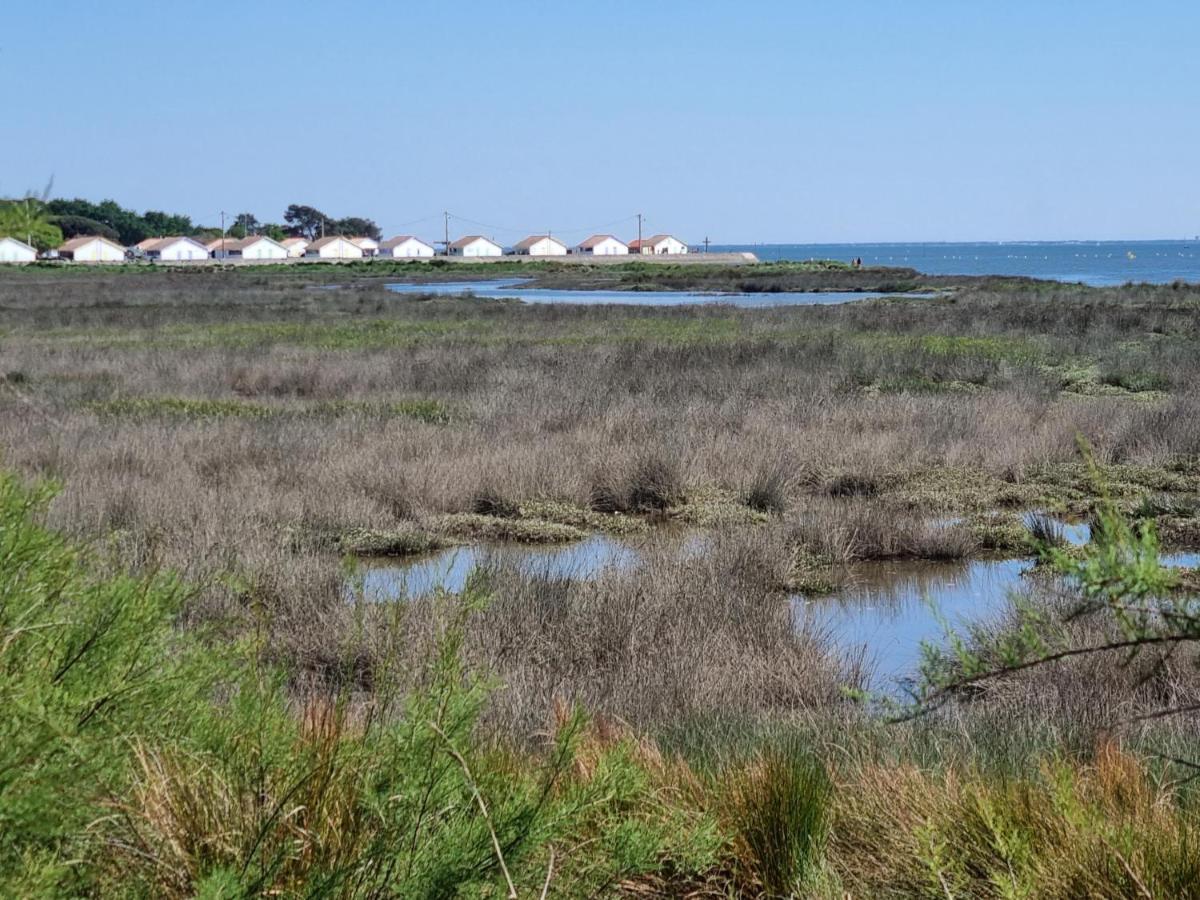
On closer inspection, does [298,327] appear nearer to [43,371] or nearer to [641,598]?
[43,371]

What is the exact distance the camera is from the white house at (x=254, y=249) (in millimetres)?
139125

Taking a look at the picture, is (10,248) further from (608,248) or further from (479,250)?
(479,250)

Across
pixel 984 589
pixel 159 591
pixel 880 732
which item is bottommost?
pixel 984 589

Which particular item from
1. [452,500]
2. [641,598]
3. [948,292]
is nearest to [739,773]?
[641,598]

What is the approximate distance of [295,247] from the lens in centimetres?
15088

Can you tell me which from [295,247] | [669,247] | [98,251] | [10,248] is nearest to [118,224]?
[98,251]

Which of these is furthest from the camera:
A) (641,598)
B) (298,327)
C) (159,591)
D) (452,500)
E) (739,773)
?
(298,327)

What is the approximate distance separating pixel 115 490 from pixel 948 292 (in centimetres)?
5127

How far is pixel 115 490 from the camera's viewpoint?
1109 centimetres

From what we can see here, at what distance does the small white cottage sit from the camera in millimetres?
139125

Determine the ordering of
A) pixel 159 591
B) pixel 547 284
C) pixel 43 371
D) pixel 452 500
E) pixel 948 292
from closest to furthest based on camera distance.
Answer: pixel 159 591 → pixel 452 500 → pixel 43 371 → pixel 948 292 → pixel 547 284

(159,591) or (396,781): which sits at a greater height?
(159,591)

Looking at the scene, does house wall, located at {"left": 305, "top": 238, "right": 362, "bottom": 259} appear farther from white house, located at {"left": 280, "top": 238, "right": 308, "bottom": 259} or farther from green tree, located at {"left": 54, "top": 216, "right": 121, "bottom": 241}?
green tree, located at {"left": 54, "top": 216, "right": 121, "bottom": 241}

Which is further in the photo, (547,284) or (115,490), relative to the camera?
(547,284)
